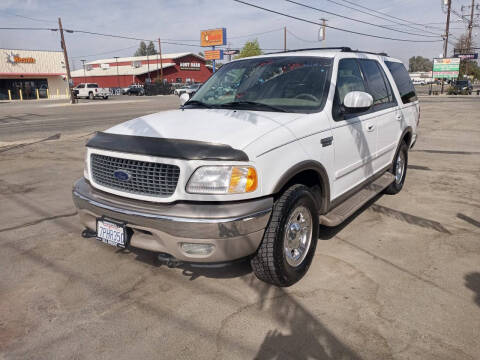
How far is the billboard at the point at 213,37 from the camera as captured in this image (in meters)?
53.8

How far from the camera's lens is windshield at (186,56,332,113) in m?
3.60

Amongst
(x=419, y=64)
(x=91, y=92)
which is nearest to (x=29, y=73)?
(x=91, y=92)

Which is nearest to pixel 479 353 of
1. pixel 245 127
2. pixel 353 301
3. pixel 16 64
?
pixel 353 301

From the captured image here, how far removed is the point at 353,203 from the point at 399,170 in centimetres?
226

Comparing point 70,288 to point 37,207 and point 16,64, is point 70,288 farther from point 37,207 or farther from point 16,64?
point 16,64

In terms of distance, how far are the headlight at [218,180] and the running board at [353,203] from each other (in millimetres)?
1231

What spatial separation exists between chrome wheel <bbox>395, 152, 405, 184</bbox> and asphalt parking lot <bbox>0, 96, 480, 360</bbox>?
0.88 m

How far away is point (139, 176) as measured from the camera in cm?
286

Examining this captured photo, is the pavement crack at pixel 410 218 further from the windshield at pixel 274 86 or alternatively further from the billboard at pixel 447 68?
the billboard at pixel 447 68

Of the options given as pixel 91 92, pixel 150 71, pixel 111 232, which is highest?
pixel 150 71

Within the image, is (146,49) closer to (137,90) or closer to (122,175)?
(137,90)

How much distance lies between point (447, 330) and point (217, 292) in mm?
1691

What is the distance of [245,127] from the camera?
116 inches

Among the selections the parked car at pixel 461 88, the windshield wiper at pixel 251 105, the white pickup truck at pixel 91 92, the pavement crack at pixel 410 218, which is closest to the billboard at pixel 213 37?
the white pickup truck at pixel 91 92
